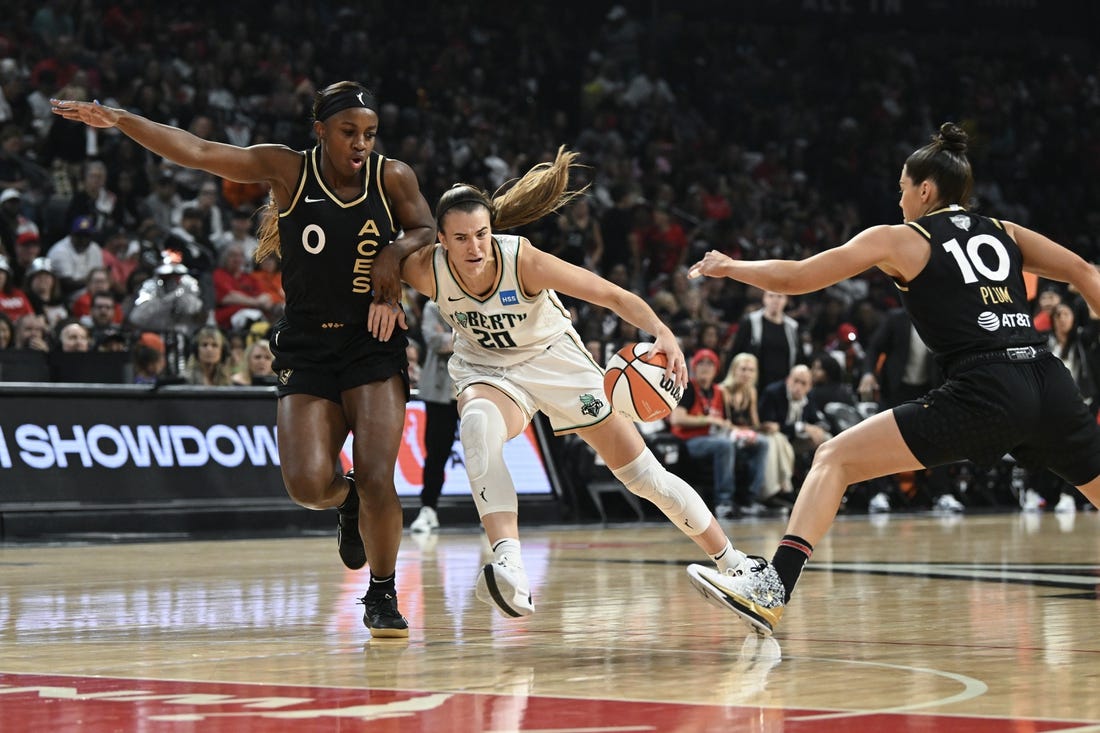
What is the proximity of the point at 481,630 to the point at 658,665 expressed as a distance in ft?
4.08

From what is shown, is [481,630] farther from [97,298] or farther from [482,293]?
[97,298]

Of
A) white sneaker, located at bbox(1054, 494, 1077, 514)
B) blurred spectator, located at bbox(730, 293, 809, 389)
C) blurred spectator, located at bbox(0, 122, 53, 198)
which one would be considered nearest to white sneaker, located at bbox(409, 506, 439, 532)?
blurred spectator, located at bbox(730, 293, 809, 389)

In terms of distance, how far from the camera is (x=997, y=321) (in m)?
5.67

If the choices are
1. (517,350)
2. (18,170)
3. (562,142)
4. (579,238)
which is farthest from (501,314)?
(562,142)

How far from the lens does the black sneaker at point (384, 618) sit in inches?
233

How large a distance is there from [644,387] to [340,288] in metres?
1.20

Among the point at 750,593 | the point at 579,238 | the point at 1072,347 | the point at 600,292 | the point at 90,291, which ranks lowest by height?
the point at 750,593

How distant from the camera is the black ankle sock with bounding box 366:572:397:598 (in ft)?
19.9

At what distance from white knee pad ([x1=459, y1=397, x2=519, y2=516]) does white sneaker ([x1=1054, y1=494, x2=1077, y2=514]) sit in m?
11.2

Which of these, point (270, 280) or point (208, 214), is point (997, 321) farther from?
point (208, 214)

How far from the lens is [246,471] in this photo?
13117mm

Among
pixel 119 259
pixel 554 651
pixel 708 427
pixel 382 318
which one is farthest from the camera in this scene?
pixel 708 427

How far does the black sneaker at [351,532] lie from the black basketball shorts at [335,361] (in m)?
0.59

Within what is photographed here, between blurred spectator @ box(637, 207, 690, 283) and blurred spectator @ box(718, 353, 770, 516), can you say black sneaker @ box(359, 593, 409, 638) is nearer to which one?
blurred spectator @ box(718, 353, 770, 516)
